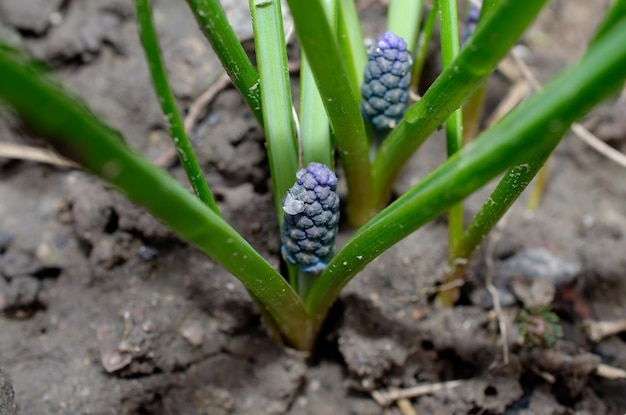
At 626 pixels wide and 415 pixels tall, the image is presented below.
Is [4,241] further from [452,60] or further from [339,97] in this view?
[452,60]

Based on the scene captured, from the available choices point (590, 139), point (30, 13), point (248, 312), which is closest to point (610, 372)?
point (590, 139)

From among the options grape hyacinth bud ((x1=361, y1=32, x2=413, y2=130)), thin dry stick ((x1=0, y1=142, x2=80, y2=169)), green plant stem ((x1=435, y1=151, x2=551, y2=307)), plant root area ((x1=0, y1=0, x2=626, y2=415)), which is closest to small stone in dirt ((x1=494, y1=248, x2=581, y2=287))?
plant root area ((x1=0, y1=0, x2=626, y2=415))

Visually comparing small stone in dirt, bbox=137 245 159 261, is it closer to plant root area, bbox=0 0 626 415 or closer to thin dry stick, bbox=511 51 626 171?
plant root area, bbox=0 0 626 415

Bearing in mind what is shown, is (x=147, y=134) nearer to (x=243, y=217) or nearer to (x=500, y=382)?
(x=243, y=217)

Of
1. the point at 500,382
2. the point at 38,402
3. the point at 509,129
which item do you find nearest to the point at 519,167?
the point at 509,129

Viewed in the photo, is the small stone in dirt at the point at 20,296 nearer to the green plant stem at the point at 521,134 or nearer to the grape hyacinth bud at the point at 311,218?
the grape hyacinth bud at the point at 311,218

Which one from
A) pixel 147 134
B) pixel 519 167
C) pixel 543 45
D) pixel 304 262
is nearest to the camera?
pixel 519 167
